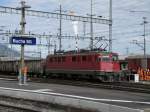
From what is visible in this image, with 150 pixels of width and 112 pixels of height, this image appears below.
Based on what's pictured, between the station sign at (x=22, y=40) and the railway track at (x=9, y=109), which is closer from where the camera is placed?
the railway track at (x=9, y=109)

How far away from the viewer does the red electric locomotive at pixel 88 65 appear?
38.4 metres

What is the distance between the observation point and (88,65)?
39.0 m

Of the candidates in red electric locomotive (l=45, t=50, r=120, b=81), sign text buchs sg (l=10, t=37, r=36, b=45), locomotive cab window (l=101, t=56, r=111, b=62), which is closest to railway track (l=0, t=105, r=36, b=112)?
sign text buchs sg (l=10, t=37, r=36, b=45)

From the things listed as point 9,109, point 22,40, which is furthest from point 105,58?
point 9,109

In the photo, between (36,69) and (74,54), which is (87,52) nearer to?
(74,54)

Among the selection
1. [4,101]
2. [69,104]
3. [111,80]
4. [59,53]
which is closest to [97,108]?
[69,104]

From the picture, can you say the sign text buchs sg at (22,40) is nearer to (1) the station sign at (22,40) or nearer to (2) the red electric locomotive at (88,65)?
(1) the station sign at (22,40)

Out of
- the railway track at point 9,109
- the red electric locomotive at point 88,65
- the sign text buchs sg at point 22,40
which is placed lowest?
the railway track at point 9,109

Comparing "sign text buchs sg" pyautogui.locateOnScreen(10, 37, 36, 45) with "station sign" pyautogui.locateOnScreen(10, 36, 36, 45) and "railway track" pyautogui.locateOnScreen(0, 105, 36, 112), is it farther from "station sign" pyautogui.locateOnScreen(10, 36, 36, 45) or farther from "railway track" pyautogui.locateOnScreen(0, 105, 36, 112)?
"railway track" pyautogui.locateOnScreen(0, 105, 36, 112)

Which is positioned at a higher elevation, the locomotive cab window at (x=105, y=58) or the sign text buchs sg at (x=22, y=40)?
the sign text buchs sg at (x=22, y=40)

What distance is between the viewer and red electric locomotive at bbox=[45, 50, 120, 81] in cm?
3841

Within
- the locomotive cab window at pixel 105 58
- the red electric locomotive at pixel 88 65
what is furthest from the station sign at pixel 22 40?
the locomotive cab window at pixel 105 58

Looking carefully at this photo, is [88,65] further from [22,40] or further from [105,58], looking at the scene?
[22,40]

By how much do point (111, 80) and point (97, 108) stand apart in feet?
88.0
